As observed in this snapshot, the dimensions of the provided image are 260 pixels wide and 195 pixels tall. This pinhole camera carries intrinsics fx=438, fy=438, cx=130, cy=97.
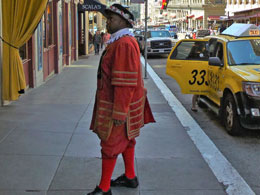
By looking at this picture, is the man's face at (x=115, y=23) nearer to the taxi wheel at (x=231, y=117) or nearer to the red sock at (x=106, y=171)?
the red sock at (x=106, y=171)

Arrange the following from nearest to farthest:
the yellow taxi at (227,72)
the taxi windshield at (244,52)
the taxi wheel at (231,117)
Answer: the yellow taxi at (227,72) < the taxi wheel at (231,117) < the taxi windshield at (244,52)

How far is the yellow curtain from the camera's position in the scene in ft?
29.2

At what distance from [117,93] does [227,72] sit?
416 centimetres

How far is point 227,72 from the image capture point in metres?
7.70

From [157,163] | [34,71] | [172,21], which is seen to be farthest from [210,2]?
[157,163]

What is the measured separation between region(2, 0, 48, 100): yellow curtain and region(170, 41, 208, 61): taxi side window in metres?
2.96

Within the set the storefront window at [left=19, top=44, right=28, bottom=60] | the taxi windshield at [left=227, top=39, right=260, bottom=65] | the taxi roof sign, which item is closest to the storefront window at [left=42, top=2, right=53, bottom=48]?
the storefront window at [left=19, top=44, right=28, bottom=60]

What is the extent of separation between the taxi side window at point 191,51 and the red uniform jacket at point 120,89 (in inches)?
195

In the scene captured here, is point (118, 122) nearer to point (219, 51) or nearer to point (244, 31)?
point (219, 51)

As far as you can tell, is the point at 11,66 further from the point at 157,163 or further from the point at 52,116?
the point at 157,163

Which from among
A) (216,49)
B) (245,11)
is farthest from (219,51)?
(245,11)

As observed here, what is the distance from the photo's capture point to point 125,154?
4.45 meters

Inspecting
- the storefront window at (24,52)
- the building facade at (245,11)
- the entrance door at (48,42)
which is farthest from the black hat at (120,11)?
the building facade at (245,11)

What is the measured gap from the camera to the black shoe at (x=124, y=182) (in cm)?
464
